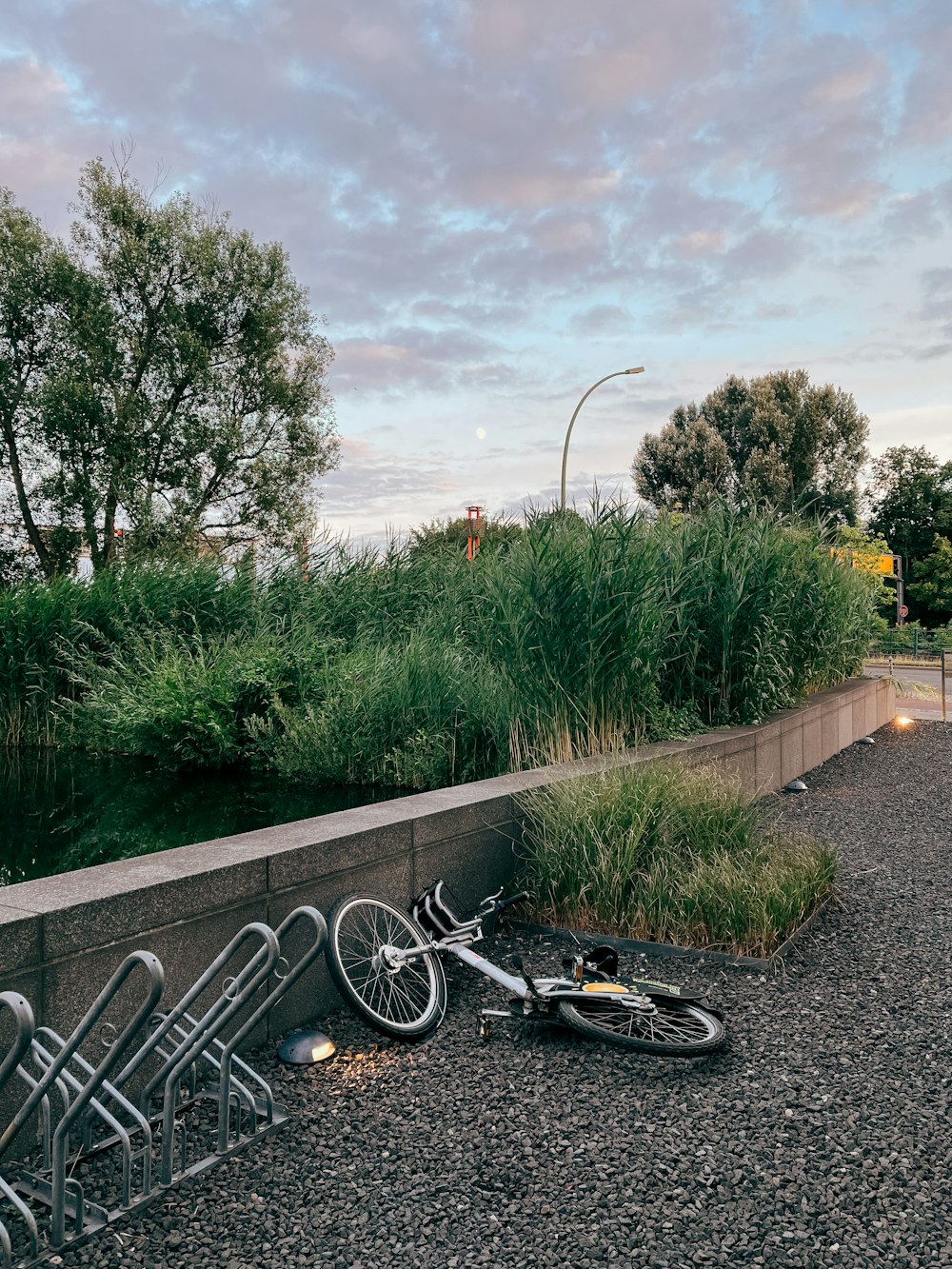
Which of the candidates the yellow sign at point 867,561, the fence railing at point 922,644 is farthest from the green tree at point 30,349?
the fence railing at point 922,644

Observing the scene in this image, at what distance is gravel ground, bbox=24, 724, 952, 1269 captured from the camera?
2.59 metres

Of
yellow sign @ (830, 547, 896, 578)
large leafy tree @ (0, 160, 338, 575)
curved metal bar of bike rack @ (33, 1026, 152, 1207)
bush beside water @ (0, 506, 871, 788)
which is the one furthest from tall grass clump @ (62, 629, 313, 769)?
large leafy tree @ (0, 160, 338, 575)

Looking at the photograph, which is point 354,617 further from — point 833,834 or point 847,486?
point 847,486

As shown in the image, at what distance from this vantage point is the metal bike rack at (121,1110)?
252 cm

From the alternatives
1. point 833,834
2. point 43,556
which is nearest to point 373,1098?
point 833,834

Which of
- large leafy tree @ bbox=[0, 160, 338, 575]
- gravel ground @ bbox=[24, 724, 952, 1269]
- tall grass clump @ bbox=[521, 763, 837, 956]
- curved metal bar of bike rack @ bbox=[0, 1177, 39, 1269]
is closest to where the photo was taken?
curved metal bar of bike rack @ bbox=[0, 1177, 39, 1269]

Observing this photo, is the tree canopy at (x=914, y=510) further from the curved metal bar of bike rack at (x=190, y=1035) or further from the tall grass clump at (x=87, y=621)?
the curved metal bar of bike rack at (x=190, y=1035)

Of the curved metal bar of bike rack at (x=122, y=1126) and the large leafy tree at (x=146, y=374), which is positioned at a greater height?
the large leafy tree at (x=146, y=374)

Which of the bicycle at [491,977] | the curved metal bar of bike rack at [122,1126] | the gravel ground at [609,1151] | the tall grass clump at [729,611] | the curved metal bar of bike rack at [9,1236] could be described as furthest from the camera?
the tall grass clump at [729,611]

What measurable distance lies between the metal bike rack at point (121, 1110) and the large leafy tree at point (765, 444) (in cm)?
4167

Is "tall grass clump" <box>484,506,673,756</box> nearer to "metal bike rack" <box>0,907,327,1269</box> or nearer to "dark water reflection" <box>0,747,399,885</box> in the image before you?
"dark water reflection" <box>0,747,399,885</box>

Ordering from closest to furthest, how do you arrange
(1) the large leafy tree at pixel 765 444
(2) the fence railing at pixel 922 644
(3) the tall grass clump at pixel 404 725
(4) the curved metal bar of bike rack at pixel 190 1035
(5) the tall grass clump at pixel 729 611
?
(4) the curved metal bar of bike rack at pixel 190 1035
(3) the tall grass clump at pixel 404 725
(5) the tall grass clump at pixel 729 611
(2) the fence railing at pixel 922 644
(1) the large leafy tree at pixel 765 444

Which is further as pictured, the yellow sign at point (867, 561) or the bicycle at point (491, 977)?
the yellow sign at point (867, 561)

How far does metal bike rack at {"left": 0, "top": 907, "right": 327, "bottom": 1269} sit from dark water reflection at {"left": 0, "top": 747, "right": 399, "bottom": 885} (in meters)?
3.34
